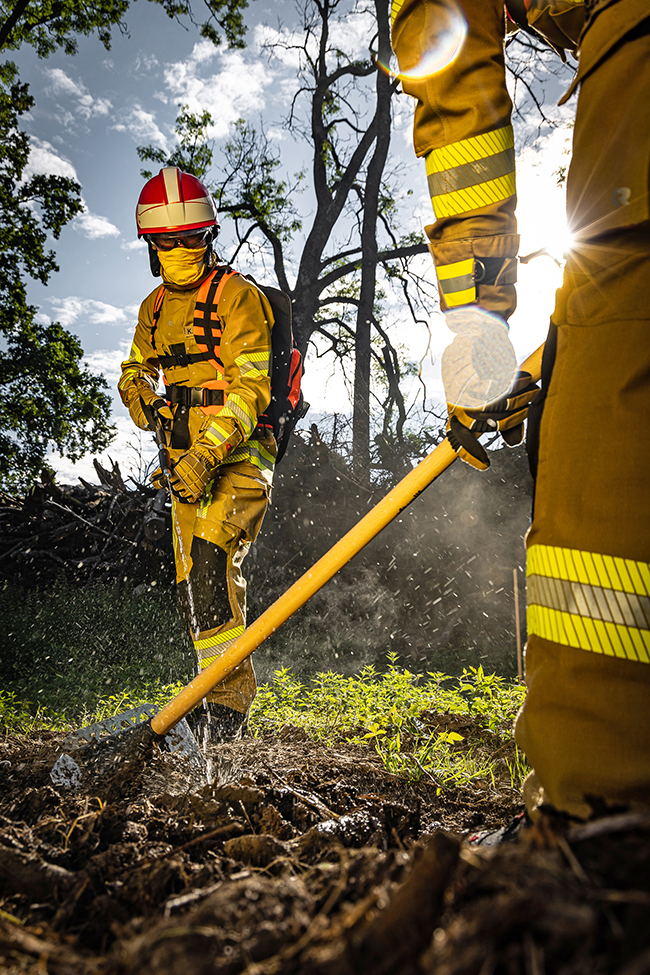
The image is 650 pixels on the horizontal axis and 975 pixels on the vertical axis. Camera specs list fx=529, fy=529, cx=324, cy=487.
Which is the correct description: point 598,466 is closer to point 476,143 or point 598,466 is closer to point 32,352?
point 476,143

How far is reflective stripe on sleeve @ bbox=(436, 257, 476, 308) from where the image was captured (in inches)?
63.6

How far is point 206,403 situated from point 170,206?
4.55ft

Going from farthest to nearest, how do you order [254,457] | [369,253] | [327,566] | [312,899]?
[369,253] → [254,457] → [327,566] → [312,899]

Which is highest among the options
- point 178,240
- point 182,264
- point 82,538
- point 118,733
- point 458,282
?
point 178,240

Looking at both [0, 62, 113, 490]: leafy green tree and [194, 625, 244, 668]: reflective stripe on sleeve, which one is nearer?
[194, 625, 244, 668]: reflective stripe on sleeve

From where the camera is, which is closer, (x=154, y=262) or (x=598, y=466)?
(x=598, y=466)

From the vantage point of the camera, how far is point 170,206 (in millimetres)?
3643

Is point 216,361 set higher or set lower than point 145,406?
higher

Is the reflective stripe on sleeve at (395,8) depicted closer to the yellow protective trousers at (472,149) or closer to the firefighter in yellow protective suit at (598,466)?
the yellow protective trousers at (472,149)

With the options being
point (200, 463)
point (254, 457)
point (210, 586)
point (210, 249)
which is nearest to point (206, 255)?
point (210, 249)

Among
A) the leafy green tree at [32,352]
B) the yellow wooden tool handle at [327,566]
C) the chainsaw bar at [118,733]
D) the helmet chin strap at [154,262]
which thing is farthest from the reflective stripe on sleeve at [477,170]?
the leafy green tree at [32,352]

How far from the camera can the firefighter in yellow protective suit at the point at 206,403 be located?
10.7ft

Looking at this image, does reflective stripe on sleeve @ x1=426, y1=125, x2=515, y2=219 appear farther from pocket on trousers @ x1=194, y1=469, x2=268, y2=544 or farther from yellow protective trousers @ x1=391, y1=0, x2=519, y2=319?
pocket on trousers @ x1=194, y1=469, x2=268, y2=544

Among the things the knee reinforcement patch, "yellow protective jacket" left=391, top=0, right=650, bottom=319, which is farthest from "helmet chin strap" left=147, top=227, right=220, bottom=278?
"yellow protective jacket" left=391, top=0, right=650, bottom=319
